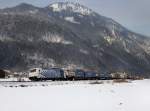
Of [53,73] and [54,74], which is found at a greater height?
[53,73]

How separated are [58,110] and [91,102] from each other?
3492mm

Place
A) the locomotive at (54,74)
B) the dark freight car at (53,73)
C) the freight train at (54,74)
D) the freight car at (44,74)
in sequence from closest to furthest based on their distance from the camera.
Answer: the freight car at (44,74) → the locomotive at (54,74) → the freight train at (54,74) → the dark freight car at (53,73)

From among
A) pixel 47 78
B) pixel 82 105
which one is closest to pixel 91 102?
pixel 82 105

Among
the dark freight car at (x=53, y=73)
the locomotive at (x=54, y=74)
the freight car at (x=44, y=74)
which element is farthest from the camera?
the dark freight car at (x=53, y=73)

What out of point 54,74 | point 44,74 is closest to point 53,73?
point 54,74

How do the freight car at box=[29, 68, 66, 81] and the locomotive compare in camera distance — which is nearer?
the freight car at box=[29, 68, 66, 81]

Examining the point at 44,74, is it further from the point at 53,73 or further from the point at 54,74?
the point at 54,74

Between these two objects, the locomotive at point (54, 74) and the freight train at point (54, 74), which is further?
the freight train at point (54, 74)

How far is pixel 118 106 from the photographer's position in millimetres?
19438

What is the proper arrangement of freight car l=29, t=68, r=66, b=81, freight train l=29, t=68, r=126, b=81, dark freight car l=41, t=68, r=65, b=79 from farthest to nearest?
dark freight car l=41, t=68, r=65, b=79 → freight train l=29, t=68, r=126, b=81 → freight car l=29, t=68, r=66, b=81

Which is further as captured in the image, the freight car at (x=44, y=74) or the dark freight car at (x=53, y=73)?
the dark freight car at (x=53, y=73)

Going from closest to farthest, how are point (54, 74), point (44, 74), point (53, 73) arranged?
point (44, 74), point (53, 73), point (54, 74)

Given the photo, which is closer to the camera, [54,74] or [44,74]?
[44,74]

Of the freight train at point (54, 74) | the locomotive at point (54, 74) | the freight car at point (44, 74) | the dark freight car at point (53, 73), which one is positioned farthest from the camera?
the dark freight car at point (53, 73)
